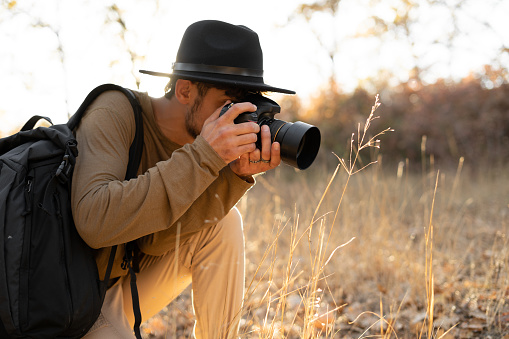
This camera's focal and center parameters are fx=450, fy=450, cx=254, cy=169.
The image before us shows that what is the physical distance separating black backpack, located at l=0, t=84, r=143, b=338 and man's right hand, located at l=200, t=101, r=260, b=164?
1.25ft

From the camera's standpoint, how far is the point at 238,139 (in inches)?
50.5

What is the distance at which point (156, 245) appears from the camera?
152 centimetres

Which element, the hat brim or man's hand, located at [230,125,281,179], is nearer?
man's hand, located at [230,125,281,179]

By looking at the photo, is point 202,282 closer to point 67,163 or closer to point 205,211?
point 205,211

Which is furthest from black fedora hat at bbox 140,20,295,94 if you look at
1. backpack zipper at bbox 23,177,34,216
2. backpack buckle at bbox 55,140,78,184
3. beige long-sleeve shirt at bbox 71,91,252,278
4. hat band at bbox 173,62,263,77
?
backpack zipper at bbox 23,177,34,216

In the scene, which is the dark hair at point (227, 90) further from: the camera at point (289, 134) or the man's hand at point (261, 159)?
the man's hand at point (261, 159)

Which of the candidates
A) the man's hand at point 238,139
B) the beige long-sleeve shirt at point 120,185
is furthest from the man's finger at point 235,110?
the beige long-sleeve shirt at point 120,185

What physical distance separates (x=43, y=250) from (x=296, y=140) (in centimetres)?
75

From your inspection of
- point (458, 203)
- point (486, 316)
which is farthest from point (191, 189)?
point (458, 203)

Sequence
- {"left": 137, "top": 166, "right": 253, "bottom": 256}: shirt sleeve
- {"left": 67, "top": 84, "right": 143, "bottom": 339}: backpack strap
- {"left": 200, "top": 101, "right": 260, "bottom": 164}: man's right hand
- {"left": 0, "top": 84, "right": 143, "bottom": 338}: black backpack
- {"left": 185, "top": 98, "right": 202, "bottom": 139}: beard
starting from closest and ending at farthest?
1. {"left": 0, "top": 84, "right": 143, "bottom": 338}: black backpack
2. {"left": 200, "top": 101, "right": 260, "bottom": 164}: man's right hand
3. {"left": 67, "top": 84, "right": 143, "bottom": 339}: backpack strap
4. {"left": 137, "top": 166, "right": 253, "bottom": 256}: shirt sleeve
5. {"left": 185, "top": 98, "right": 202, "bottom": 139}: beard

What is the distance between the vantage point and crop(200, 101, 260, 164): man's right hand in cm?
127

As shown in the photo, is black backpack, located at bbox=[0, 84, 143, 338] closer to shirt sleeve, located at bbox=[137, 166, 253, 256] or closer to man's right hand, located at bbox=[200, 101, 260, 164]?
shirt sleeve, located at bbox=[137, 166, 253, 256]

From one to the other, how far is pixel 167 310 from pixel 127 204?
1.47 metres

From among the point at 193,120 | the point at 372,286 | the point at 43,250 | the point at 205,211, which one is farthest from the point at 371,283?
the point at 43,250
